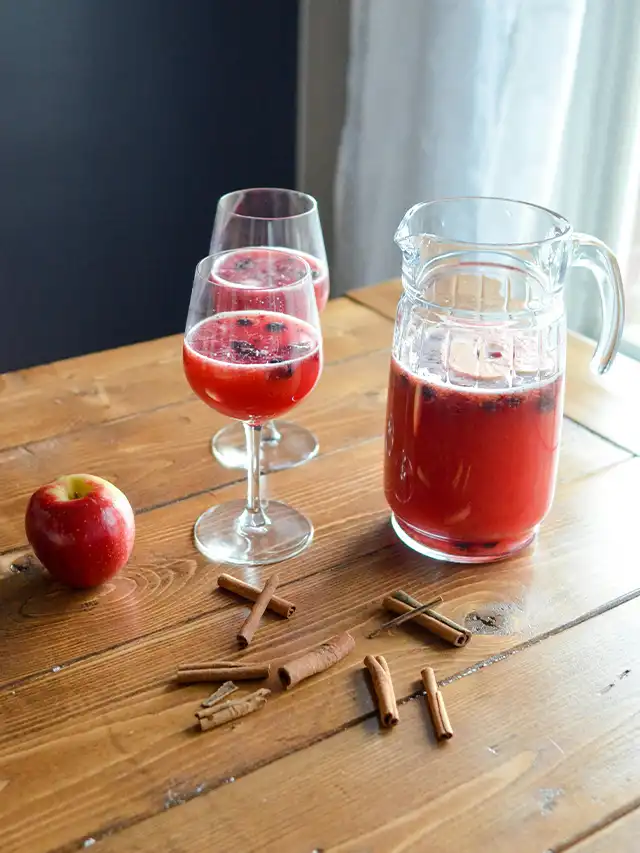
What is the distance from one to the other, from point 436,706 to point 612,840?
0.53 feet

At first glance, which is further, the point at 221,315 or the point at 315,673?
the point at 221,315

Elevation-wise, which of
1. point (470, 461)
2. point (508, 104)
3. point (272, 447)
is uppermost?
point (508, 104)

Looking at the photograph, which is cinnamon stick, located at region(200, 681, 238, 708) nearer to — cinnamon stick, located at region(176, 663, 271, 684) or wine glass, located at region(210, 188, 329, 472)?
cinnamon stick, located at region(176, 663, 271, 684)

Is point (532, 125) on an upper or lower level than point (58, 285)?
upper

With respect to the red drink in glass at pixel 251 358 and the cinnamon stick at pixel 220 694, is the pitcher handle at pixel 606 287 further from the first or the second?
the cinnamon stick at pixel 220 694

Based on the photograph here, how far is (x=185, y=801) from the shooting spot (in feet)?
2.30

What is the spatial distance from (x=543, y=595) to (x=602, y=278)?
12.0 inches

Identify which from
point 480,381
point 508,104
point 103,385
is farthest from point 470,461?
point 508,104

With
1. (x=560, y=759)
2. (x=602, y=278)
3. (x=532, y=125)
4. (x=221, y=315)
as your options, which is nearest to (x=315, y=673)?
(x=560, y=759)

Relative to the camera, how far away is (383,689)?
0.79 metres

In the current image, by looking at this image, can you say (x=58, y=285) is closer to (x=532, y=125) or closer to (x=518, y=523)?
(x=532, y=125)

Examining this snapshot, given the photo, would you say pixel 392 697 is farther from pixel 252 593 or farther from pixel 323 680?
pixel 252 593

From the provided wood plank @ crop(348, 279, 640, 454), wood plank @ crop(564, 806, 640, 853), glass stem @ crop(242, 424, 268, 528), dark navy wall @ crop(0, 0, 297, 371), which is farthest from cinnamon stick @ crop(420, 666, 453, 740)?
dark navy wall @ crop(0, 0, 297, 371)

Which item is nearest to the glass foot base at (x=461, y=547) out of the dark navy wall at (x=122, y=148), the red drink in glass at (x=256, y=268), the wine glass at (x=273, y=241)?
the wine glass at (x=273, y=241)
